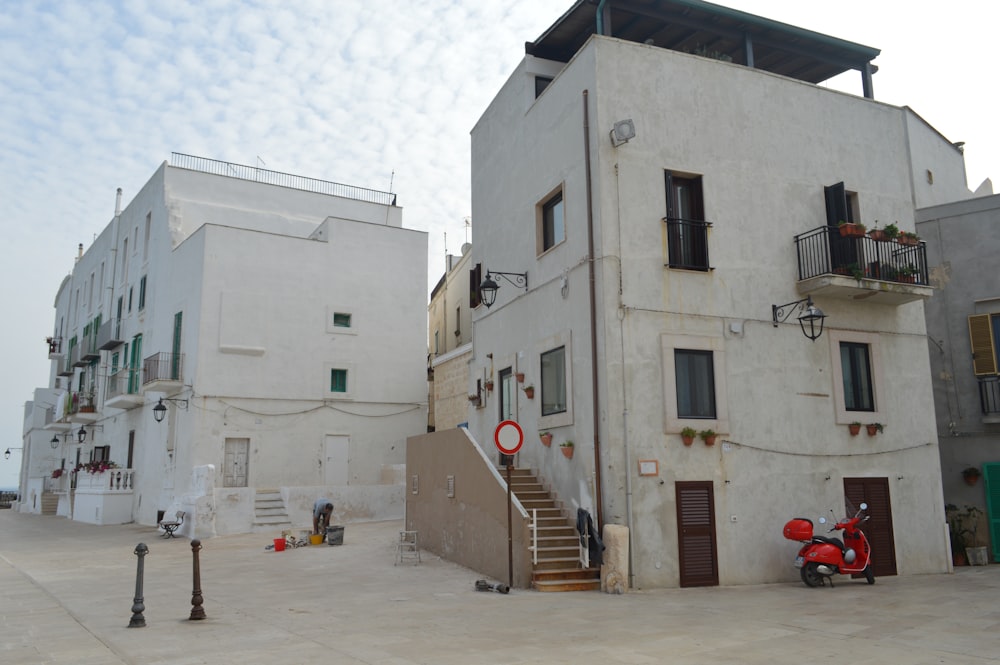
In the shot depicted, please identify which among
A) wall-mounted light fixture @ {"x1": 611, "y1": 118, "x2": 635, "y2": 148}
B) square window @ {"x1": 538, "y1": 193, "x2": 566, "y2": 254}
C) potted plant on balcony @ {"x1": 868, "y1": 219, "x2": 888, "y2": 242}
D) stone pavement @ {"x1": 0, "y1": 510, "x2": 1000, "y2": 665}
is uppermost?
wall-mounted light fixture @ {"x1": 611, "y1": 118, "x2": 635, "y2": 148}

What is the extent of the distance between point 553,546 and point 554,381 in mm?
3210

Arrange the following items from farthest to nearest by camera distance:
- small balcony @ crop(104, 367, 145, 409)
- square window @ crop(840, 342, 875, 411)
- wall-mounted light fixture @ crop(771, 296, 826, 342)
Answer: small balcony @ crop(104, 367, 145, 409) < square window @ crop(840, 342, 875, 411) < wall-mounted light fixture @ crop(771, 296, 826, 342)

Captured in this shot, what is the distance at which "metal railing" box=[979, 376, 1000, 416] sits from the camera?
16953 mm

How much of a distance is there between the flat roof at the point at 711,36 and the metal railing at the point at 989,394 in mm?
7100

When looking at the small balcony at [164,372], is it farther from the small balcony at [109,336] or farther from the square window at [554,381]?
the square window at [554,381]

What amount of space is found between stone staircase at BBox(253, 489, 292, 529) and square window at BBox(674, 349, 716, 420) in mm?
14856

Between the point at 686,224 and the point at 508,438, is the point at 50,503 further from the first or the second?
the point at 686,224

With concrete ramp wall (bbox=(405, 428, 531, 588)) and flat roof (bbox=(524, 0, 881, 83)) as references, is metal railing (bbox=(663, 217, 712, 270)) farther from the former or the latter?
concrete ramp wall (bbox=(405, 428, 531, 588))

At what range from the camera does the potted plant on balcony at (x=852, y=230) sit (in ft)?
48.3

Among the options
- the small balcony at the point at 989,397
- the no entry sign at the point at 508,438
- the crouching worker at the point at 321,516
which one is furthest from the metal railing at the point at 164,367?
the small balcony at the point at 989,397

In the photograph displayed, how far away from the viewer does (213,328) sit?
88.3 feet

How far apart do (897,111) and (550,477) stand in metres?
10.5

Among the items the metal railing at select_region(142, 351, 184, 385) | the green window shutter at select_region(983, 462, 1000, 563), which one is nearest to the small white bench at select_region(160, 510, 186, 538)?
the metal railing at select_region(142, 351, 184, 385)

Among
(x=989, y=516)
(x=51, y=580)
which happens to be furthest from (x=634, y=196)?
(x=51, y=580)
